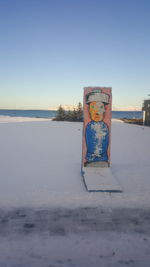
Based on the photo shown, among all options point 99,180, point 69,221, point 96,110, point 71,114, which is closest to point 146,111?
point 71,114

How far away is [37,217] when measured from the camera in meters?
3.18

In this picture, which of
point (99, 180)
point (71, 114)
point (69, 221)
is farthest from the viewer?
point (71, 114)

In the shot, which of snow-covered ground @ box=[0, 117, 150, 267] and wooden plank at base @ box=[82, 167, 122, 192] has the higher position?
wooden plank at base @ box=[82, 167, 122, 192]

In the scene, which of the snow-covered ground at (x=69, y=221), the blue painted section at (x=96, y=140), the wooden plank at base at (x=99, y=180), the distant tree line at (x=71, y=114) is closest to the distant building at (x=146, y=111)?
the distant tree line at (x=71, y=114)

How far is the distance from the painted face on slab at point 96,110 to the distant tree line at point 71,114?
33658 millimetres

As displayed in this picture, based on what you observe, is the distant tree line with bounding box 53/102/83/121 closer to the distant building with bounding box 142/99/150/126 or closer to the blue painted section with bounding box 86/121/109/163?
the distant building with bounding box 142/99/150/126

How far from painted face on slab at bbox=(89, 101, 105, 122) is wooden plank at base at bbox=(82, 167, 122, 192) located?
1618 mm

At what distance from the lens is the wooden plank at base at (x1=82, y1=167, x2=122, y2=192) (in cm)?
434

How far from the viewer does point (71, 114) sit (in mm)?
40875

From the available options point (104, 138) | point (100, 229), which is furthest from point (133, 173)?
point (100, 229)


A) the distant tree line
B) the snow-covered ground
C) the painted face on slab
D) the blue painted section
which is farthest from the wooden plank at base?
the distant tree line

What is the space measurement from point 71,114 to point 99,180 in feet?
120

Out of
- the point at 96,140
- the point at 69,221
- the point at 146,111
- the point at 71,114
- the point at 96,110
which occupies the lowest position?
the point at 69,221

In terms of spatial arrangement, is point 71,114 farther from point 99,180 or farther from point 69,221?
point 69,221
